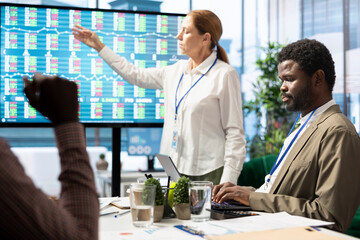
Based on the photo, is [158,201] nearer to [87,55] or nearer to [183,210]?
[183,210]

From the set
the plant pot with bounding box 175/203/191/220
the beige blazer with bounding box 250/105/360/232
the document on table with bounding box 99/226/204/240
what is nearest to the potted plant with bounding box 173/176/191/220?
the plant pot with bounding box 175/203/191/220

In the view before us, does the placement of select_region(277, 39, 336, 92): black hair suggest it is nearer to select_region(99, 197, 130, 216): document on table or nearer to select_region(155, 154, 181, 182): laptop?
select_region(155, 154, 181, 182): laptop

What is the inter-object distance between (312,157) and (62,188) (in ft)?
3.60

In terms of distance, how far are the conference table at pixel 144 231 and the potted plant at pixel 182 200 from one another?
0.03 metres

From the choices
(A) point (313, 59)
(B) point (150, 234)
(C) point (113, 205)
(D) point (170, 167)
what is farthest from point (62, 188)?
(A) point (313, 59)

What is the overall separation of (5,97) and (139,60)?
99cm

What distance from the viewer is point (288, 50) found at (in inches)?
71.9

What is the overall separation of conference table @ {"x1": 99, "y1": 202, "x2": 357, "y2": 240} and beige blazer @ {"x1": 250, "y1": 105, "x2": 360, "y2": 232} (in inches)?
7.0

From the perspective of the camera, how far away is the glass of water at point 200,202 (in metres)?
1.47

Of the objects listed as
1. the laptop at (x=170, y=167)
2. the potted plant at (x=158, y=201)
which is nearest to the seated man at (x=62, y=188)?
the potted plant at (x=158, y=201)

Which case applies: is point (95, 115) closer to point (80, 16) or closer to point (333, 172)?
point (80, 16)

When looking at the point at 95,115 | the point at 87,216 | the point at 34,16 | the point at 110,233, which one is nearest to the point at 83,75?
the point at 95,115

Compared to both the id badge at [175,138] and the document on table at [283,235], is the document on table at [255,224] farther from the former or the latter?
the id badge at [175,138]

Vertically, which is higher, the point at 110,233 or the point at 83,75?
the point at 83,75
